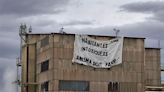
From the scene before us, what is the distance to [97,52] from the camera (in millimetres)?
81938

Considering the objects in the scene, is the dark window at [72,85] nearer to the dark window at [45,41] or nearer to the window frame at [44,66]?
the window frame at [44,66]

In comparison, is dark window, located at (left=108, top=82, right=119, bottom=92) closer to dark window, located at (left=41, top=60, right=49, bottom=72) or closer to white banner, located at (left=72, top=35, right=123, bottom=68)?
white banner, located at (left=72, top=35, right=123, bottom=68)

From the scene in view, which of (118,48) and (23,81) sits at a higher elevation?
(118,48)

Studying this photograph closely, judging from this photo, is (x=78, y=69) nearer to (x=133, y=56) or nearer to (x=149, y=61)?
(x=133, y=56)

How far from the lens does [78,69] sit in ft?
264

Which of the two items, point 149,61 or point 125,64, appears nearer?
point 125,64

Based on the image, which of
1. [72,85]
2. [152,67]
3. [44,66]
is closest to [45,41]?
[44,66]

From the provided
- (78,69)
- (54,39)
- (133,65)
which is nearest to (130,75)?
(133,65)

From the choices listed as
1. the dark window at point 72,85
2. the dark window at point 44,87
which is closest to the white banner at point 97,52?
the dark window at point 72,85

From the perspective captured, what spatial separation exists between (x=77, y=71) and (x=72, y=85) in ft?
8.66

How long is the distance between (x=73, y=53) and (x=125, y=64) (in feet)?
33.3

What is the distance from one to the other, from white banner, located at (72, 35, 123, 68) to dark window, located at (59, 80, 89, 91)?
12.1ft

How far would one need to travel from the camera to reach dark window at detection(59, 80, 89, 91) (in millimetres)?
79438

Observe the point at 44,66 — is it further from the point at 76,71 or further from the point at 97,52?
the point at 97,52
